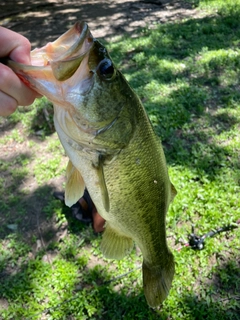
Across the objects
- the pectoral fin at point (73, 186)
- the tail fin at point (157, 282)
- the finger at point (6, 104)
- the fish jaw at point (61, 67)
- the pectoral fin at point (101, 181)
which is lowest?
the tail fin at point (157, 282)

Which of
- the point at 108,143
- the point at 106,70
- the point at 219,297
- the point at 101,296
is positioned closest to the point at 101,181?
the point at 108,143

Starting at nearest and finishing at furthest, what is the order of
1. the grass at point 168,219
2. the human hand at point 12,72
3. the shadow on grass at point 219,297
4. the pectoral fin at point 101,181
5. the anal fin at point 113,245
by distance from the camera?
the human hand at point 12,72
the pectoral fin at point 101,181
the anal fin at point 113,245
the shadow on grass at point 219,297
the grass at point 168,219

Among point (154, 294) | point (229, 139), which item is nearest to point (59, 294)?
point (154, 294)

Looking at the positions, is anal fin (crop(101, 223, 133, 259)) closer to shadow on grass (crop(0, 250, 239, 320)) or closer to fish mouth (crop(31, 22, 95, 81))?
fish mouth (crop(31, 22, 95, 81))

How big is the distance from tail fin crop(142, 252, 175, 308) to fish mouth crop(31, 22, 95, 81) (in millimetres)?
1204

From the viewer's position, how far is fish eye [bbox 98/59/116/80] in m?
1.32

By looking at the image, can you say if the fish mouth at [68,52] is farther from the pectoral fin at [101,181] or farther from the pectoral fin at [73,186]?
the pectoral fin at [73,186]

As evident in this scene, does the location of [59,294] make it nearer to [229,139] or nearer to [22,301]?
[22,301]

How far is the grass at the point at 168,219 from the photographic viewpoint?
107 inches

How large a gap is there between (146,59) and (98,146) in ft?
15.8

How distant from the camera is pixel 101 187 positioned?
1.43 metres

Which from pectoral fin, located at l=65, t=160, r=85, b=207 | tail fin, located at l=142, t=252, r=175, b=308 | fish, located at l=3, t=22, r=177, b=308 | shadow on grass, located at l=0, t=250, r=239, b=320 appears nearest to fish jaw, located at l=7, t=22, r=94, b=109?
fish, located at l=3, t=22, r=177, b=308

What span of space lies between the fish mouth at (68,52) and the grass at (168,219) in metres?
2.14

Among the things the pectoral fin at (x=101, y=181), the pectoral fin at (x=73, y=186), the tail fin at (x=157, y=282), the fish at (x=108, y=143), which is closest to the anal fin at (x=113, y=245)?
the fish at (x=108, y=143)
